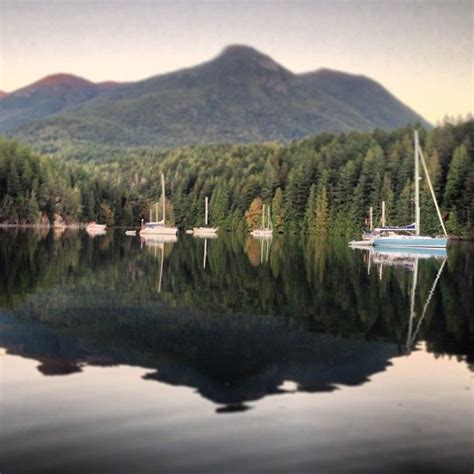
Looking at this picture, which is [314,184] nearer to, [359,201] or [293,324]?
[359,201]

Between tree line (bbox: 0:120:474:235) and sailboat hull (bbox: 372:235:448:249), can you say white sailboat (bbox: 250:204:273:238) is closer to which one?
tree line (bbox: 0:120:474:235)

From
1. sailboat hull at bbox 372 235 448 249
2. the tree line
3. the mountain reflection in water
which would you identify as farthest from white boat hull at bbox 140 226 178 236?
the mountain reflection in water

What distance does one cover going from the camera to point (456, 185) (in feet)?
356

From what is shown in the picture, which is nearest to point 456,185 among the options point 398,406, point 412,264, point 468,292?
point 412,264

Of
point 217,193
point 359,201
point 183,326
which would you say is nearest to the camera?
point 183,326

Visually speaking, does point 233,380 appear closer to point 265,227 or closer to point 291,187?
point 265,227

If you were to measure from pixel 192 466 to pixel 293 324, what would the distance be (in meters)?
11.3

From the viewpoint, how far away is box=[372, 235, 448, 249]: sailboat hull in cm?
7119

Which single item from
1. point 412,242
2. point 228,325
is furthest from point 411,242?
point 228,325

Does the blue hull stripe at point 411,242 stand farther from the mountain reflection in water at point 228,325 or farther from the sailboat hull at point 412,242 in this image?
the mountain reflection in water at point 228,325

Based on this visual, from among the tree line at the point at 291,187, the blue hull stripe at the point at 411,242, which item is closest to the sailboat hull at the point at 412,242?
the blue hull stripe at the point at 411,242

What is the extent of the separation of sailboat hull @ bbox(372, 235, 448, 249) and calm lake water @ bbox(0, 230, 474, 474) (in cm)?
4391

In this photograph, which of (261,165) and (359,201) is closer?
(359,201)

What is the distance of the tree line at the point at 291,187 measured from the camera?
4434 inches
